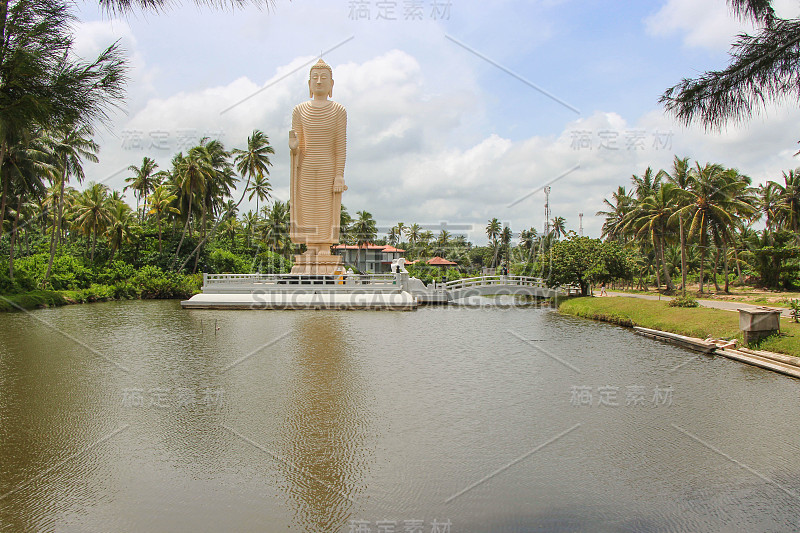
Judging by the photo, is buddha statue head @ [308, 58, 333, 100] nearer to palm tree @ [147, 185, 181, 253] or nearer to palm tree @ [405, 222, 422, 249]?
palm tree @ [147, 185, 181, 253]

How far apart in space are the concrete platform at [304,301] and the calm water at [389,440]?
9930mm

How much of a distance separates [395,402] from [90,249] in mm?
34528

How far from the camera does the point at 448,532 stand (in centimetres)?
480

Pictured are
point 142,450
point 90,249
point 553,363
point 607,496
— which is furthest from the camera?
point 90,249

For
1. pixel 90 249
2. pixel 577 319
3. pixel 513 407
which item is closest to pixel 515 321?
pixel 577 319

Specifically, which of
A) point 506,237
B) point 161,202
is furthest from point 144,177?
point 506,237

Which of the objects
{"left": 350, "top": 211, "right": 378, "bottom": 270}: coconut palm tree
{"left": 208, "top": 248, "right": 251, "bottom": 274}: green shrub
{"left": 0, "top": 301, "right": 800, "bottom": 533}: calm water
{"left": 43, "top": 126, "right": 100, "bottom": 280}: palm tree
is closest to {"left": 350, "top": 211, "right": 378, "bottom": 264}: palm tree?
{"left": 350, "top": 211, "right": 378, "bottom": 270}: coconut palm tree

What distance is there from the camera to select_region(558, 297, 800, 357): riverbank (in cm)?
1226

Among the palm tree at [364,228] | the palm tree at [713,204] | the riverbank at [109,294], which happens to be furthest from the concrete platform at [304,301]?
the palm tree at [364,228]

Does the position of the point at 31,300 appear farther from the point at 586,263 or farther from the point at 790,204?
the point at 790,204

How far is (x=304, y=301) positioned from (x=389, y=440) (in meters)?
17.2

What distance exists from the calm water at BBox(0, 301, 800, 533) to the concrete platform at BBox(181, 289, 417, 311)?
32.6 ft

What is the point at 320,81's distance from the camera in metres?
29.1

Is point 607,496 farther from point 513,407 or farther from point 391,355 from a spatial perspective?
point 391,355
